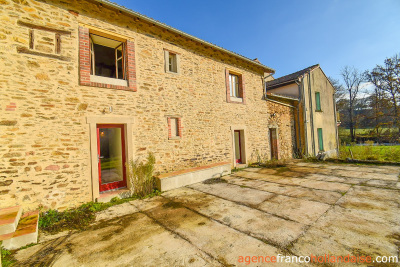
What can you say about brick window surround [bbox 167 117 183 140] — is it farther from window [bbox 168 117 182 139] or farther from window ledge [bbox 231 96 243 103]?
window ledge [bbox 231 96 243 103]

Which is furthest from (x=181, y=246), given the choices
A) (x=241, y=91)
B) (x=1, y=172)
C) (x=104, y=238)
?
(x=241, y=91)

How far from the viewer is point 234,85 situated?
352 inches

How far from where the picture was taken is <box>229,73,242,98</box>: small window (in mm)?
8794

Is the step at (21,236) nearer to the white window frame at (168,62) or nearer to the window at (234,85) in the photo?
the white window frame at (168,62)

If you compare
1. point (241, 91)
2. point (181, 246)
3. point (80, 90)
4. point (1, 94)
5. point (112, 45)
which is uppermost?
point (112, 45)

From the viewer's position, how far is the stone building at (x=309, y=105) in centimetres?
1150

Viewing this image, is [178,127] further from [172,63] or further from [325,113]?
[325,113]

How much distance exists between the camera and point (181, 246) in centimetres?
275

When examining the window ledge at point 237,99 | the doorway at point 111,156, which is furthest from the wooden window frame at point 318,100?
the doorway at point 111,156

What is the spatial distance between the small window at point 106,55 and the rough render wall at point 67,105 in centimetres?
45

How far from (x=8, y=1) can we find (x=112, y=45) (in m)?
2.32

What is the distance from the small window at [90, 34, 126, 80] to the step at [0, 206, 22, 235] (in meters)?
3.67

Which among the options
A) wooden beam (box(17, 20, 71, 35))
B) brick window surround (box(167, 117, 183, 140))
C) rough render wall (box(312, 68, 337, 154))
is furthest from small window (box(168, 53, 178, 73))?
rough render wall (box(312, 68, 337, 154))

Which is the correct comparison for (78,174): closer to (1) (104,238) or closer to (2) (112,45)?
(1) (104,238)
